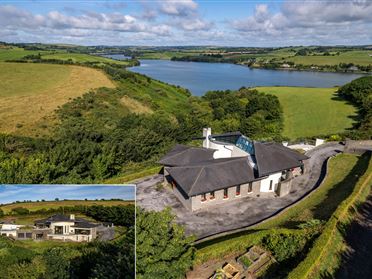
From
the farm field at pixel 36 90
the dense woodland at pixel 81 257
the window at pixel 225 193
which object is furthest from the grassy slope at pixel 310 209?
the farm field at pixel 36 90

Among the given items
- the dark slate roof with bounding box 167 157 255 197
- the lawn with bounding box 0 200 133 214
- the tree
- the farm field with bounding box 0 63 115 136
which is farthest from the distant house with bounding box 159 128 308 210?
the farm field with bounding box 0 63 115 136

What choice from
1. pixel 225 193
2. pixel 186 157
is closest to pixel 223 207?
pixel 225 193

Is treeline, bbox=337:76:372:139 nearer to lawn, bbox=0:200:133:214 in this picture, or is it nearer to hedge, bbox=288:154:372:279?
hedge, bbox=288:154:372:279

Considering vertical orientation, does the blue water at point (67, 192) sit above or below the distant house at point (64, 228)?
above

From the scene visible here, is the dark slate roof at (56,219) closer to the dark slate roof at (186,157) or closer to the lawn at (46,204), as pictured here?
the lawn at (46,204)

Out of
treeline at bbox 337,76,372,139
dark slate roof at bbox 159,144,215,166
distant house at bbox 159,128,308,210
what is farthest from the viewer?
treeline at bbox 337,76,372,139

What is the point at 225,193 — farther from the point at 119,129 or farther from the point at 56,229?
the point at 119,129

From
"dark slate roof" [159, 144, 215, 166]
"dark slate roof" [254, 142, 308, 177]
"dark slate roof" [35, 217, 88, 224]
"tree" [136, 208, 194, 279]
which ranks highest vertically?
"dark slate roof" [35, 217, 88, 224]
